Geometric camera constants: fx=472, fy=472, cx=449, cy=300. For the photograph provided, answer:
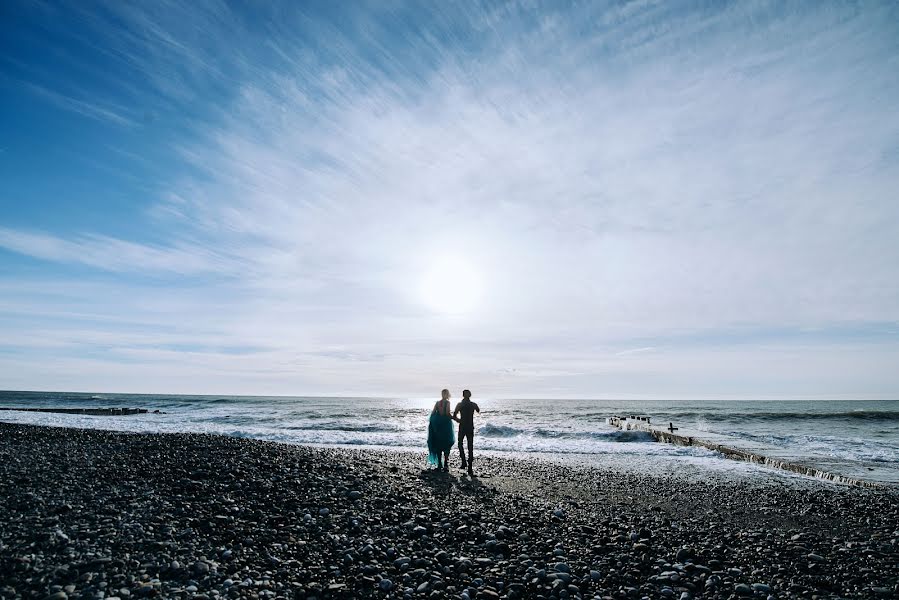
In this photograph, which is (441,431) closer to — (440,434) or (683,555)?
(440,434)

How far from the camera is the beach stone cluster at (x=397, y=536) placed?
6.87 metres

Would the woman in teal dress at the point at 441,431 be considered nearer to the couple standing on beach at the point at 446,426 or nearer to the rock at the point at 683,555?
the couple standing on beach at the point at 446,426

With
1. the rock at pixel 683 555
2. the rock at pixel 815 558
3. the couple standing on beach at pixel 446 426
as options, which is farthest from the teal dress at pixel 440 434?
the rock at pixel 815 558

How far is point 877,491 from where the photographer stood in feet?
52.1

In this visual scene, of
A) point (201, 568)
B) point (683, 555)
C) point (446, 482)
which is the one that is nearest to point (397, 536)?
point (201, 568)

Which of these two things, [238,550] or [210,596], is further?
[238,550]

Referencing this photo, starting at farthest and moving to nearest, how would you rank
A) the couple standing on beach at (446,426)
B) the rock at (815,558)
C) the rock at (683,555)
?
1. the couple standing on beach at (446,426)
2. the rock at (815,558)
3. the rock at (683,555)

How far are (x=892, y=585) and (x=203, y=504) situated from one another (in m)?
12.7

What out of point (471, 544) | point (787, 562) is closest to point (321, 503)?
point (471, 544)

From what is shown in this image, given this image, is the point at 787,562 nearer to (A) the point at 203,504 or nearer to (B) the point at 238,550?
(B) the point at 238,550

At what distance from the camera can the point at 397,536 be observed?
8758 mm

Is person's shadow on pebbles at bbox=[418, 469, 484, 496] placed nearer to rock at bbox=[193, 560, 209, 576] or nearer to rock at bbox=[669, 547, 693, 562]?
rock at bbox=[669, 547, 693, 562]

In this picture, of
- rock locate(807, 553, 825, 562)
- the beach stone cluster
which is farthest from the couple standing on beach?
rock locate(807, 553, 825, 562)

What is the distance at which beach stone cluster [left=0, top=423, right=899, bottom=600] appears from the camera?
271 inches
